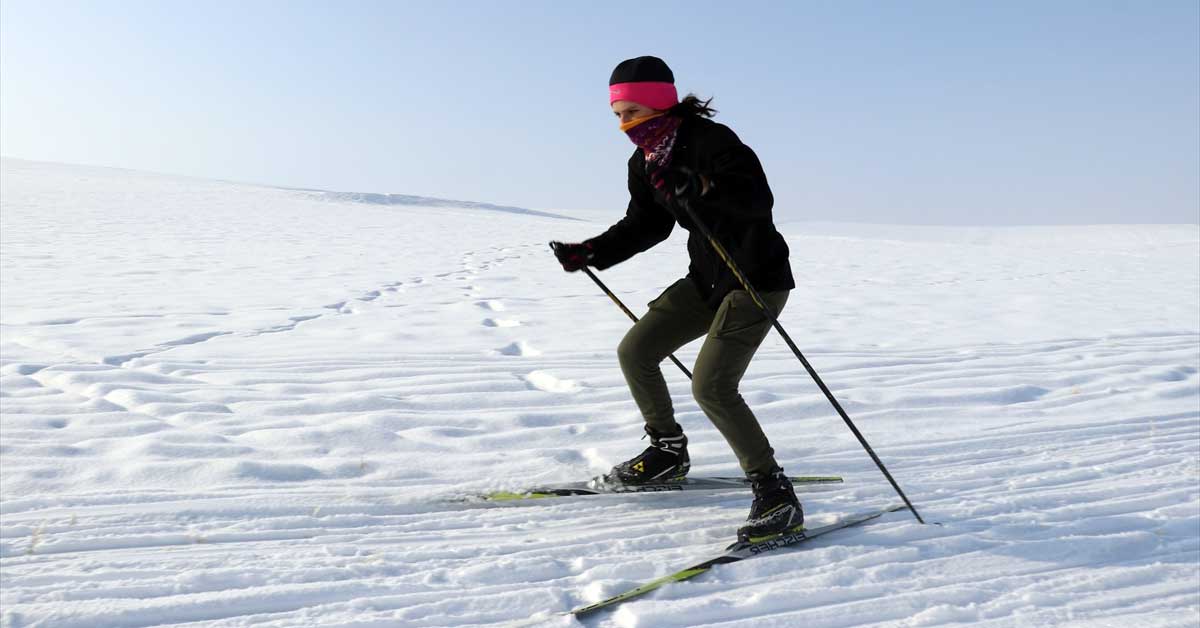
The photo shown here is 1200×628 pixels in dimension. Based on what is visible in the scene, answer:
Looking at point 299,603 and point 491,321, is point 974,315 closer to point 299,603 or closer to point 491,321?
point 491,321

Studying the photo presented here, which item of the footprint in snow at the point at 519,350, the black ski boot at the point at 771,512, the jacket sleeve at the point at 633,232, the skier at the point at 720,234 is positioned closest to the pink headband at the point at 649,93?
the skier at the point at 720,234

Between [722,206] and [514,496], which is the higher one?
[722,206]

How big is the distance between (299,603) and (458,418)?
2.32 m

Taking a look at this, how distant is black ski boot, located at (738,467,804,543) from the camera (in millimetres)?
3336

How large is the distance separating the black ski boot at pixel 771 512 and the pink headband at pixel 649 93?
1576 millimetres

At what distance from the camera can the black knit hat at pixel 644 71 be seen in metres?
3.25

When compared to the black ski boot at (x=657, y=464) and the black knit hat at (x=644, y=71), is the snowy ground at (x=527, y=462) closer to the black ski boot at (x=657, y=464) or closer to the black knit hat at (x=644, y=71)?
the black ski boot at (x=657, y=464)

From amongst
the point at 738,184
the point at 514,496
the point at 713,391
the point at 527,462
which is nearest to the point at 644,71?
the point at 738,184

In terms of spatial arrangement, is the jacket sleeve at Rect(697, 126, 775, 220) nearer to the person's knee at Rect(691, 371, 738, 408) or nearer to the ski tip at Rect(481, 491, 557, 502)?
the person's knee at Rect(691, 371, 738, 408)

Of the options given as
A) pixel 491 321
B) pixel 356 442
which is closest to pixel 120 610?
pixel 356 442

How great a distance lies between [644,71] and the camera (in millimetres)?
3252

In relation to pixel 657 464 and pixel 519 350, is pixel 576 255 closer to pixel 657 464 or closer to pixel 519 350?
pixel 657 464

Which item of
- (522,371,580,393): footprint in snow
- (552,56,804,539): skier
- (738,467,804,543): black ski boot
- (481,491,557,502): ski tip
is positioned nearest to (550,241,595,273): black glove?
(552,56,804,539): skier

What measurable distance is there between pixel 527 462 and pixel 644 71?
7.12ft
